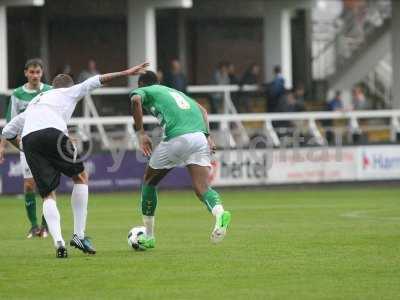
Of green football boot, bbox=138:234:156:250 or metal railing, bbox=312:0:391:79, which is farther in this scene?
metal railing, bbox=312:0:391:79

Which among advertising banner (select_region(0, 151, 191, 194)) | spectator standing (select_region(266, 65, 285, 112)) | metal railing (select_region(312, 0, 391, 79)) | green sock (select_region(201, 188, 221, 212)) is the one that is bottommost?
advertising banner (select_region(0, 151, 191, 194))

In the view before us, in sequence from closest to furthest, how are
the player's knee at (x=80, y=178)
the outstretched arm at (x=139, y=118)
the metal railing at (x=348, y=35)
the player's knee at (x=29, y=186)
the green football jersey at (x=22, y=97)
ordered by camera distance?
the player's knee at (x=80, y=178) < the outstretched arm at (x=139, y=118) < the green football jersey at (x=22, y=97) < the player's knee at (x=29, y=186) < the metal railing at (x=348, y=35)

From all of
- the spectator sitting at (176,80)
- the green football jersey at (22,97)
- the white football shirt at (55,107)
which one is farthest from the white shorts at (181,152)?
the spectator sitting at (176,80)

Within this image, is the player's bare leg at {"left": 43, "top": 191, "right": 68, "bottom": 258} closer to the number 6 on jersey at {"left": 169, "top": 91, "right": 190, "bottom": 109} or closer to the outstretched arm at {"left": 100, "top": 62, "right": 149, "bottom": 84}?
the outstretched arm at {"left": 100, "top": 62, "right": 149, "bottom": 84}

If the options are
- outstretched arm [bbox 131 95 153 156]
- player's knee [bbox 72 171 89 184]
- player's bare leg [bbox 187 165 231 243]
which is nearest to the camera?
player's knee [bbox 72 171 89 184]

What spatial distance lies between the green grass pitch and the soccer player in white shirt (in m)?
0.38

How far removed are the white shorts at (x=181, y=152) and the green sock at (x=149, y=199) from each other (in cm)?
27

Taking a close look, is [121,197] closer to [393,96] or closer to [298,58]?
[393,96]

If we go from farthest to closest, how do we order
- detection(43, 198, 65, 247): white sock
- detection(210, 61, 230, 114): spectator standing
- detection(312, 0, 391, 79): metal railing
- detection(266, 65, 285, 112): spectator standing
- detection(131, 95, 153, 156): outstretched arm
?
detection(312, 0, 391, 79): metal railing, detection(210, 61, 230, 114): spectator standing, detection(266, 65, 285, 112): spectator standing, detection(131, 95, 153, 156): outstretched arm, detection(43, 198, 65, 247): white sock

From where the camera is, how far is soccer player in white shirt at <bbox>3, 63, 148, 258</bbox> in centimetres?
1334

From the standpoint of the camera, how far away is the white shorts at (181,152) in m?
14.1

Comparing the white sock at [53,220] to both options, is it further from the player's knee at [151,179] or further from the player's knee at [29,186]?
the player's knee at [29,186]

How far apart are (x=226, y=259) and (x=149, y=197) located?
169 centimetres

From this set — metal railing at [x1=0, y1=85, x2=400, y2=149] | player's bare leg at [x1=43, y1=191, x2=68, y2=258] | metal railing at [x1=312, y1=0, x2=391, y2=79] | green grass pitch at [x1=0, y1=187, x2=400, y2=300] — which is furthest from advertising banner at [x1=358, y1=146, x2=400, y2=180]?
player's bare leg at [x1=43, y1=191, x2=68, y2=258]
